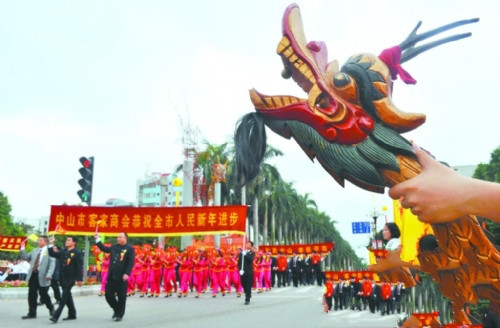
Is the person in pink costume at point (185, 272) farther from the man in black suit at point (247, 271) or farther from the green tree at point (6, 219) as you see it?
the green tree at point (6, 219)

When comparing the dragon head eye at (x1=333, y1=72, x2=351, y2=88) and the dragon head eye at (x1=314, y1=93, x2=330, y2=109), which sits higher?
the dragon head eye at (x1=333, y1=72, x2=351, y2=88)

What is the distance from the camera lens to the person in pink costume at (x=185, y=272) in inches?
622

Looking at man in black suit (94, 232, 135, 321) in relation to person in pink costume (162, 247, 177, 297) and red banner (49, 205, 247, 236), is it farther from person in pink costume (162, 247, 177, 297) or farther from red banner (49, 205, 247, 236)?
person in pink costume (162, 247, 177, 297)

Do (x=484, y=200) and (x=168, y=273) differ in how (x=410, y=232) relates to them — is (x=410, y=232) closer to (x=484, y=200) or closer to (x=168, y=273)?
(x=484, y=200)

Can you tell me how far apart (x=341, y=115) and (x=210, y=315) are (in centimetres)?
679

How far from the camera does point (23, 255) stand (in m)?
9.97

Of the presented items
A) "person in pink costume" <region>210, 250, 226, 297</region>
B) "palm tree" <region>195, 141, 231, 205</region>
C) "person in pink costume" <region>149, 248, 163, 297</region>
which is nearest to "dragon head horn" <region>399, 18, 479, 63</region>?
"person in pink costume" <region>210, 250, 226, 297</region>

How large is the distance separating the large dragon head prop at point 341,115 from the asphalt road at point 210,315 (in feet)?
15.6

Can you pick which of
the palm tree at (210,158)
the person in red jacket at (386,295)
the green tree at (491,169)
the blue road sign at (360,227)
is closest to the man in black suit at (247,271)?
the person in red jacket at (386,295)

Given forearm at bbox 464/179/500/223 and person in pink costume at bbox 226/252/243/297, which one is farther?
person in pink costume at bbox 226/252/243/297

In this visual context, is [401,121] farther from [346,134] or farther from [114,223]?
[114,223]

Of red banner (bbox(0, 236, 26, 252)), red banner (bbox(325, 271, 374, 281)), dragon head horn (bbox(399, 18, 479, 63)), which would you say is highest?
dragon head horn (bbox(399, 18, 479, 63))

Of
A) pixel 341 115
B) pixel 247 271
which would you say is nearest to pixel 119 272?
pixel 247 271

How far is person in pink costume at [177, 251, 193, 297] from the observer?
15789 millimetres
